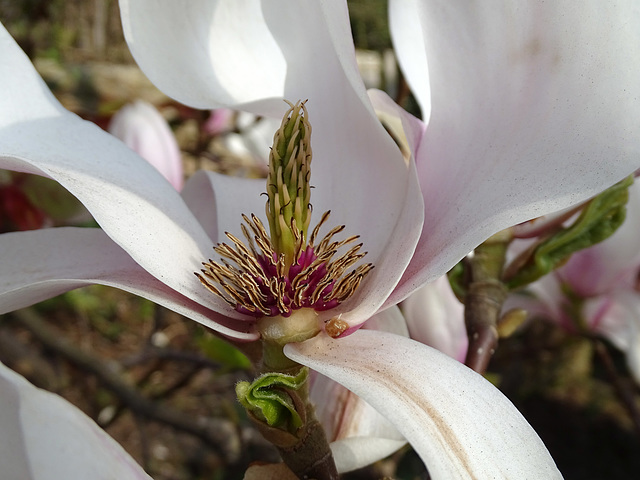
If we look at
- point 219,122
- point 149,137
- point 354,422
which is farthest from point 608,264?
point 219,122

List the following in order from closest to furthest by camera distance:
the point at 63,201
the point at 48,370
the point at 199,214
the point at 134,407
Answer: the point at 199,214
the point at 63,201
the point at 134,407
the point at 48,370

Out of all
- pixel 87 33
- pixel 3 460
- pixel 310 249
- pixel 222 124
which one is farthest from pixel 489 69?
pixel 87 33

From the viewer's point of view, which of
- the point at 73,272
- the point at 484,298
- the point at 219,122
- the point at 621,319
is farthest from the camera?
the point at 219,122

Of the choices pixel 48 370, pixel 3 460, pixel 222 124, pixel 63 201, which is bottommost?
pixel 48 370

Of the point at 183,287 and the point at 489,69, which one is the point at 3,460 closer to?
the point at 183,287

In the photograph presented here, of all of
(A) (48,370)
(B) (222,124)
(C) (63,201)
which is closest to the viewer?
(C) (63,201)

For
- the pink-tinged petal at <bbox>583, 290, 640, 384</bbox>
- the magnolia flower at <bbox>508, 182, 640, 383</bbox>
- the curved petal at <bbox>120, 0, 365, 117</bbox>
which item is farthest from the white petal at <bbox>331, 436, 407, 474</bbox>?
the pink-tinged petal at <bbox>583, 290, 640, 384</bbox>

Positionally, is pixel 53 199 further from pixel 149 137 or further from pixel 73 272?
pixel 73 272

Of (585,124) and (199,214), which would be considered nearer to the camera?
(585,124)

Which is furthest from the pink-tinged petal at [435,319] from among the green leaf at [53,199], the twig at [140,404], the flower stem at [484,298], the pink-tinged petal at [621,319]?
the twig at [140,404]
